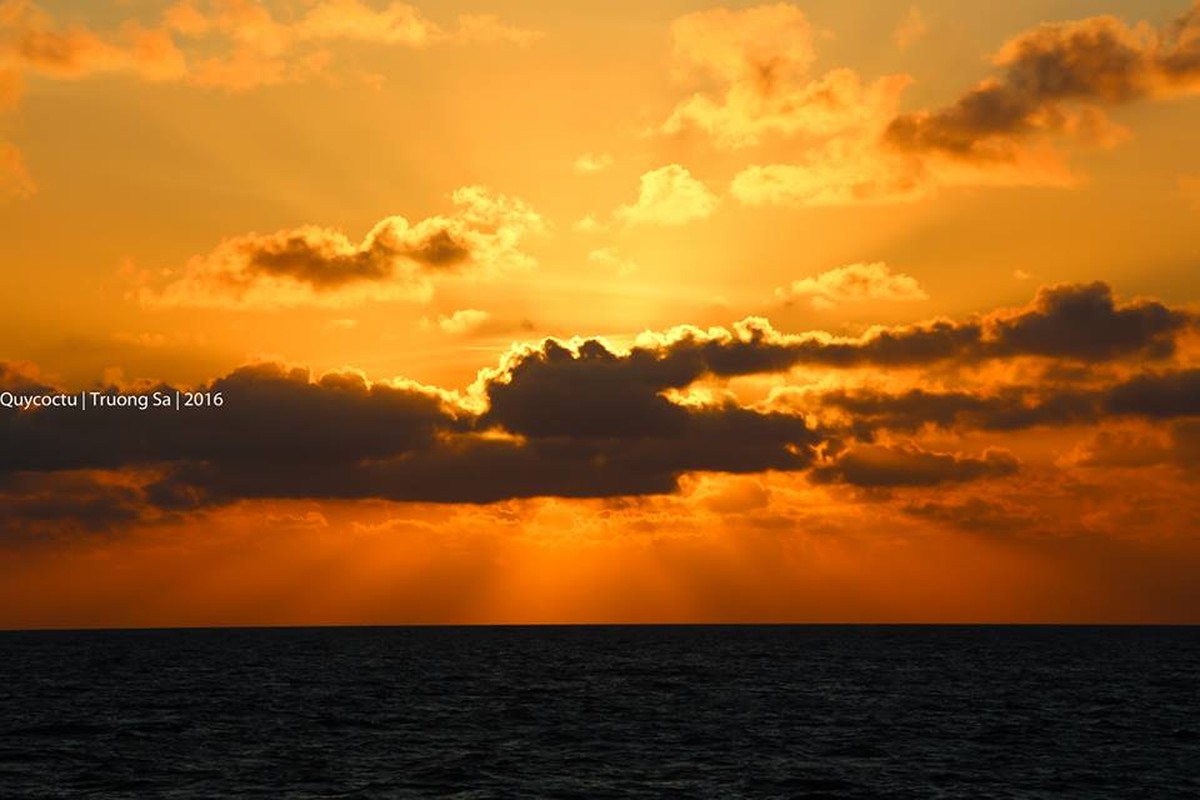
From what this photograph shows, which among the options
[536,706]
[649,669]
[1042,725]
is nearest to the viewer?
[1042,725]

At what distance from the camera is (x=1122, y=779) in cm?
6925

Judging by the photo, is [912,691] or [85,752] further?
[912,691]

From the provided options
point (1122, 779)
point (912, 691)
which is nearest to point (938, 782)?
point (1122, 779)

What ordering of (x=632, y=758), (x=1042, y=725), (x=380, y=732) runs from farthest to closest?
(x=1042, y=725), (x=380, y=732), (x=632, y=758)

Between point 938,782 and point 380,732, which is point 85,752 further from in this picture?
point 938,782

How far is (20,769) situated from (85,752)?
7.98 metres

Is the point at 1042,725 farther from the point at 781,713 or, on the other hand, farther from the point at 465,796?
the point at 465,796

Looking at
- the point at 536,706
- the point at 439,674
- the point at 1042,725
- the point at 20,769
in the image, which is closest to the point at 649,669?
the point at 439,674

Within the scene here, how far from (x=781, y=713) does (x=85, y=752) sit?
54397mm

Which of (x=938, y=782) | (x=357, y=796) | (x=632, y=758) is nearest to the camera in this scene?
(x=357, y=796)

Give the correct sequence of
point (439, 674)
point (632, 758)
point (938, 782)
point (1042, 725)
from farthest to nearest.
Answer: point (439, 674)
point (1042, 725)
point (632, 758)
point (938, 782)

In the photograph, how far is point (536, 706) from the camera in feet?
367

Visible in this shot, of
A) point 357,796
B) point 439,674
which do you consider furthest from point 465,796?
point 439,674

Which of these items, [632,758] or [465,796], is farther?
[632,758]
